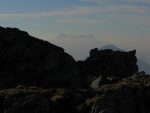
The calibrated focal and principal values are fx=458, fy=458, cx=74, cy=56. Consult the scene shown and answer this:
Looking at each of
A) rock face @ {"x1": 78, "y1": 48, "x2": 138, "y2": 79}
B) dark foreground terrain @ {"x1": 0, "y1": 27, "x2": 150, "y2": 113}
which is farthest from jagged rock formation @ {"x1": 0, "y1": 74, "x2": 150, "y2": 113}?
rock face @ {"x1": 78, "y1": 48, "x2": 138, "y2": 79}

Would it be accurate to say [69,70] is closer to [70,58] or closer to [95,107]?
[70,58]

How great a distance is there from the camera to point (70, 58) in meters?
102

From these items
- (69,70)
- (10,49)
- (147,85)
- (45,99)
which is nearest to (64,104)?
(45,99)

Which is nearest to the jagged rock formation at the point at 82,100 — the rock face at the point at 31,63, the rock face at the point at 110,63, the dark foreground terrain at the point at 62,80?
the dark foreground terrain at the point at 62,80

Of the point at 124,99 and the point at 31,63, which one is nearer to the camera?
the point at 124,99

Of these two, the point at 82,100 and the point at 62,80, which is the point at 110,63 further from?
the point at 82,100

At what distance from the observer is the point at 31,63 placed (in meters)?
96.6

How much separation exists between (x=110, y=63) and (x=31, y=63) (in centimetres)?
1949

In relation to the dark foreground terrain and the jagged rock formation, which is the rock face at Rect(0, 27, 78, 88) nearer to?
the dark foreground terrain

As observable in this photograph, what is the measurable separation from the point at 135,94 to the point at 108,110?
7145 millimetres

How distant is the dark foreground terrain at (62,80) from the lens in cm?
6081

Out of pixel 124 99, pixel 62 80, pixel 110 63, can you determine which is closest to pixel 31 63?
pixel 62 80

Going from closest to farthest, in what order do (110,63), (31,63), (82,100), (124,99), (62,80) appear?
(124,99), (82,100), (62,80), (31,63), (110,63)

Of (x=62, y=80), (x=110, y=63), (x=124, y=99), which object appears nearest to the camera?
(x=124, y=99)
